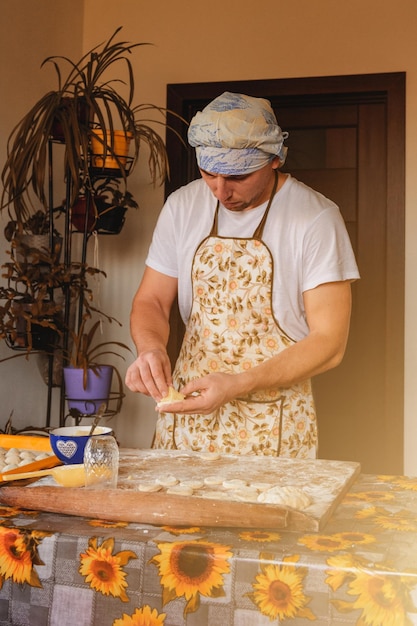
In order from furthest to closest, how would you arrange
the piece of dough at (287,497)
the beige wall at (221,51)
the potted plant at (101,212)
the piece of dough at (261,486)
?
the beige wall at (221,51)
the potted plant at (101,212)
the piece of dough at (261,486)
the piece of dough at (287,497)

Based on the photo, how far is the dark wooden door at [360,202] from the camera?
346cm

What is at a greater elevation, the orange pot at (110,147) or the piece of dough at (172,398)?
the orange pot at (110,147)

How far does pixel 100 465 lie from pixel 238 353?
77cm

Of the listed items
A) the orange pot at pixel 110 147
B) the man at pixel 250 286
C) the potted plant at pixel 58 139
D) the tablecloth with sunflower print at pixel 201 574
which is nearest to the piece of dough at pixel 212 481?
the tablecloth with sunflower print at pixel 201 574

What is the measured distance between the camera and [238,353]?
81.9 inches

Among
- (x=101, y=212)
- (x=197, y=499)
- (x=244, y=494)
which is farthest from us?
(x=101, y=212)

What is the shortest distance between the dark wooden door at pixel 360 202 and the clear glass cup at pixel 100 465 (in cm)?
229

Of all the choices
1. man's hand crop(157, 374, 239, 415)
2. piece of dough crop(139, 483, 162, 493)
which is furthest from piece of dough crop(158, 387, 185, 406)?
piece of dough crop(139, 483, 162, 493)

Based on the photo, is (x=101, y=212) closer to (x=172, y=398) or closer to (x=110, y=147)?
(x=110, y=147)

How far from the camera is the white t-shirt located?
80.7 inches

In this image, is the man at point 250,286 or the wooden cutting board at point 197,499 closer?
the wooden cutting board at point 197,499

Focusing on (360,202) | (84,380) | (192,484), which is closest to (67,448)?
(192,484)

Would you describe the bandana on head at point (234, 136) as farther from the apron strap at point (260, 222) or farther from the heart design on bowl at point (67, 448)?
the heart design on bowl at point (67, 448)

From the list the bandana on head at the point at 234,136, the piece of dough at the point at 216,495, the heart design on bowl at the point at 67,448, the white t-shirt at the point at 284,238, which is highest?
the bandana on head at the point at 234,136
